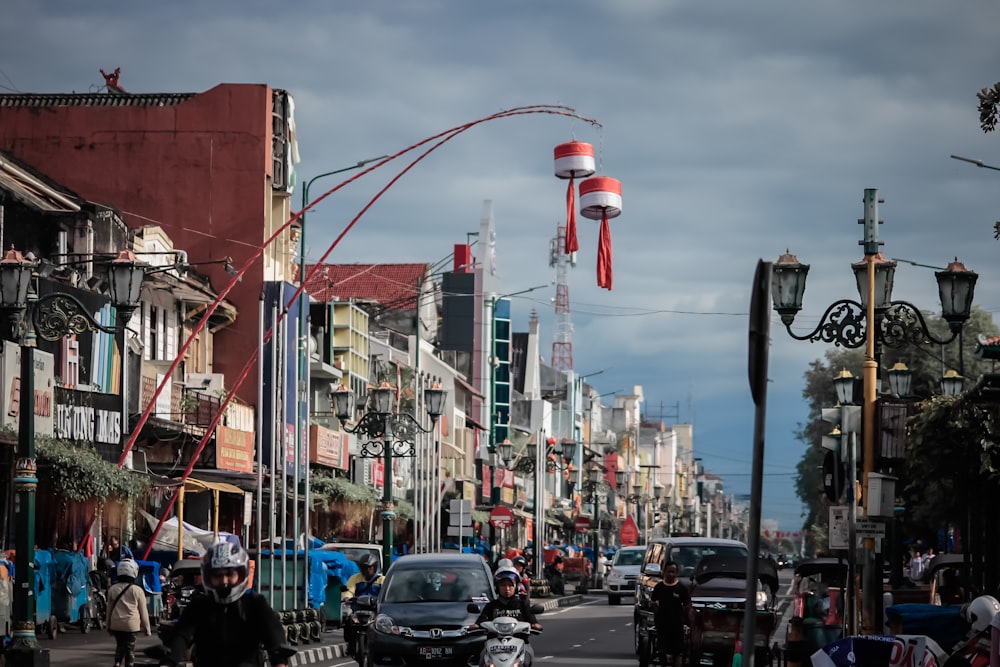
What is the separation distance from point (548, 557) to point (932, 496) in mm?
41894

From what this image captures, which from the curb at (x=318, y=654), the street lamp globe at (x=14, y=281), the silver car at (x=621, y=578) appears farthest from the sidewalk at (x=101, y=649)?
the silver car at (x=621, y=578)

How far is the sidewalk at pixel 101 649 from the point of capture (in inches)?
1008

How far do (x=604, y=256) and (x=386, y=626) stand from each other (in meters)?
11.7

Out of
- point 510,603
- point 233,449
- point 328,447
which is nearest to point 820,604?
point 510,603

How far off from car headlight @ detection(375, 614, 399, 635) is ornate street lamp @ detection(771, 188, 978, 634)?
6337 mm

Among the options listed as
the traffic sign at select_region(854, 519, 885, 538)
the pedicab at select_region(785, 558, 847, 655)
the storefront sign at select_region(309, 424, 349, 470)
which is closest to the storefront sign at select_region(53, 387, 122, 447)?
the pedicab at select_region(785, 558, 847, 655)

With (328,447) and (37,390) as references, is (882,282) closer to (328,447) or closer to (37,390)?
(37,390)

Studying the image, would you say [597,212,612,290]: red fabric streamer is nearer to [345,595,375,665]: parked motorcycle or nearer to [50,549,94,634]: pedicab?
[345,595,375,665]: parked motorcycle

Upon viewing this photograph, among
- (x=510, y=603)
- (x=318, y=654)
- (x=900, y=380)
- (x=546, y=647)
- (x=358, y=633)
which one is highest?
(x=900, y=380)

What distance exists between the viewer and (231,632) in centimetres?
953

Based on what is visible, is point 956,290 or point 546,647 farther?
point 546,647

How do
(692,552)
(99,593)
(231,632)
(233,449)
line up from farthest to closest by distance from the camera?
(233,449), (99,593), (692,552), (231,632)

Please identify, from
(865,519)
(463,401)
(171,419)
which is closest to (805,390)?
(463,401)

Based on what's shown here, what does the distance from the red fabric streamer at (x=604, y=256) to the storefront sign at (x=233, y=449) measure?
44.8 feet
